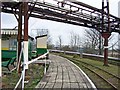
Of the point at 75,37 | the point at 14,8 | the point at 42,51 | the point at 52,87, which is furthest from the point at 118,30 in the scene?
the point at 75,37

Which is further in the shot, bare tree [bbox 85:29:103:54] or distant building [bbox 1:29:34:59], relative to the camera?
bare tree [bbox 85:29:103:54]

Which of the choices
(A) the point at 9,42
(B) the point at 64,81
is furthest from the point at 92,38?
(B) the point at 64,81

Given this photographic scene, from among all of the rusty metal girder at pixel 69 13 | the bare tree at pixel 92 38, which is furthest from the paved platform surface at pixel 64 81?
the bare tree at pixel 92 38

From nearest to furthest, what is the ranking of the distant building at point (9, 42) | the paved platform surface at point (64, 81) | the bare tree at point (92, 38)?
the paved platform surface at point (64, 81)
the distant building at point (9, 42)
the bare tree at point (92, 38)

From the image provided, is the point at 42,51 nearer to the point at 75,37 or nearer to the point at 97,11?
the point at 97,11

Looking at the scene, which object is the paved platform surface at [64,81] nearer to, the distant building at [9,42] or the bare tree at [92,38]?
the distant building at [9,42]

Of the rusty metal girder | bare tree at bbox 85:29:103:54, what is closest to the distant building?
the rusty metal girder

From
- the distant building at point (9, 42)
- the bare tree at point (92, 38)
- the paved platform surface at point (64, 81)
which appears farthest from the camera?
the bare tree at point (92, 38)

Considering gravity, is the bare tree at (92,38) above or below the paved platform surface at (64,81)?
above

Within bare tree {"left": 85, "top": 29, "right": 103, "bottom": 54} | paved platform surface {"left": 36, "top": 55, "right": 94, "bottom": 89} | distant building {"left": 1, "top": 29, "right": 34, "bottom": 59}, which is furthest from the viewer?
bare tree {"left": 85, "top": 29, "right": 103, "bottom": 54}

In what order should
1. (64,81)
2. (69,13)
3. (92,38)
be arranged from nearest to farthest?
(64,81)
(69,13)
(92,38)

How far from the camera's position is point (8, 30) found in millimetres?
16344

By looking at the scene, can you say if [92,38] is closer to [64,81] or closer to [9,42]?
Answer: [9,42]

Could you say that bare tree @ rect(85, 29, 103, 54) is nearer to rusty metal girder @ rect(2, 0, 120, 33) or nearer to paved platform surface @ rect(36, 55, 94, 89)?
rusty metal girder @ rect(2, 0, 120, 33)
